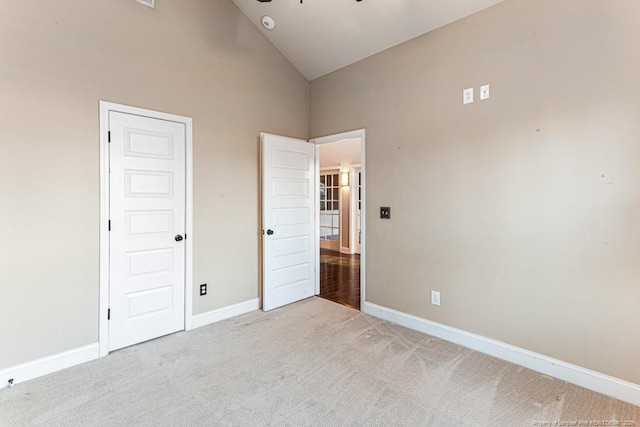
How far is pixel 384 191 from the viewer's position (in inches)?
129

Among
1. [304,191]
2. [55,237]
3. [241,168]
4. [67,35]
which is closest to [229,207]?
[241,168]

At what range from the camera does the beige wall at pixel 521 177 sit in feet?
6.57

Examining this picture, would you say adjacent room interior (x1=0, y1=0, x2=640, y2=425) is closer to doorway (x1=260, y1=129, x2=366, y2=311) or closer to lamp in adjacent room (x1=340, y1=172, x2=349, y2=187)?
doorway (x1=260, y1=129, x2=366, y2=311)

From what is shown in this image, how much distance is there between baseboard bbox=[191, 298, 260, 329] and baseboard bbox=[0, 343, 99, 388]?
2.77ft

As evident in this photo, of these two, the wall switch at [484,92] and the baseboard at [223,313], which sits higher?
the wall switch at [484,92]

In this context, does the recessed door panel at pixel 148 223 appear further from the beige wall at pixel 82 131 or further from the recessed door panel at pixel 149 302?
the recessed door panel at pixel 149 302

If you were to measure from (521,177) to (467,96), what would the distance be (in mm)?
838

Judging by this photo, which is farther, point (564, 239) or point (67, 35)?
point (67, 35)

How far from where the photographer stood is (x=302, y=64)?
152 inches

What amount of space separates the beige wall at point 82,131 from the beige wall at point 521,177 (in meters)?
1.67

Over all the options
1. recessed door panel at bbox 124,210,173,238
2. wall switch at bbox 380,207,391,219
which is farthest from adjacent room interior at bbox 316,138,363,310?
recessed door panel at bbox 124,210,173,238

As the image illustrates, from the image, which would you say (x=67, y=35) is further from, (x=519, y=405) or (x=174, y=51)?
(x=519, y=405)

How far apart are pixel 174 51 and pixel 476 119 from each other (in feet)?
9.28

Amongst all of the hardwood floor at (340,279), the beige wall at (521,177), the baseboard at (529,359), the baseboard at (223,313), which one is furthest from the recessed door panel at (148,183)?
the baseboard at (529,359)
